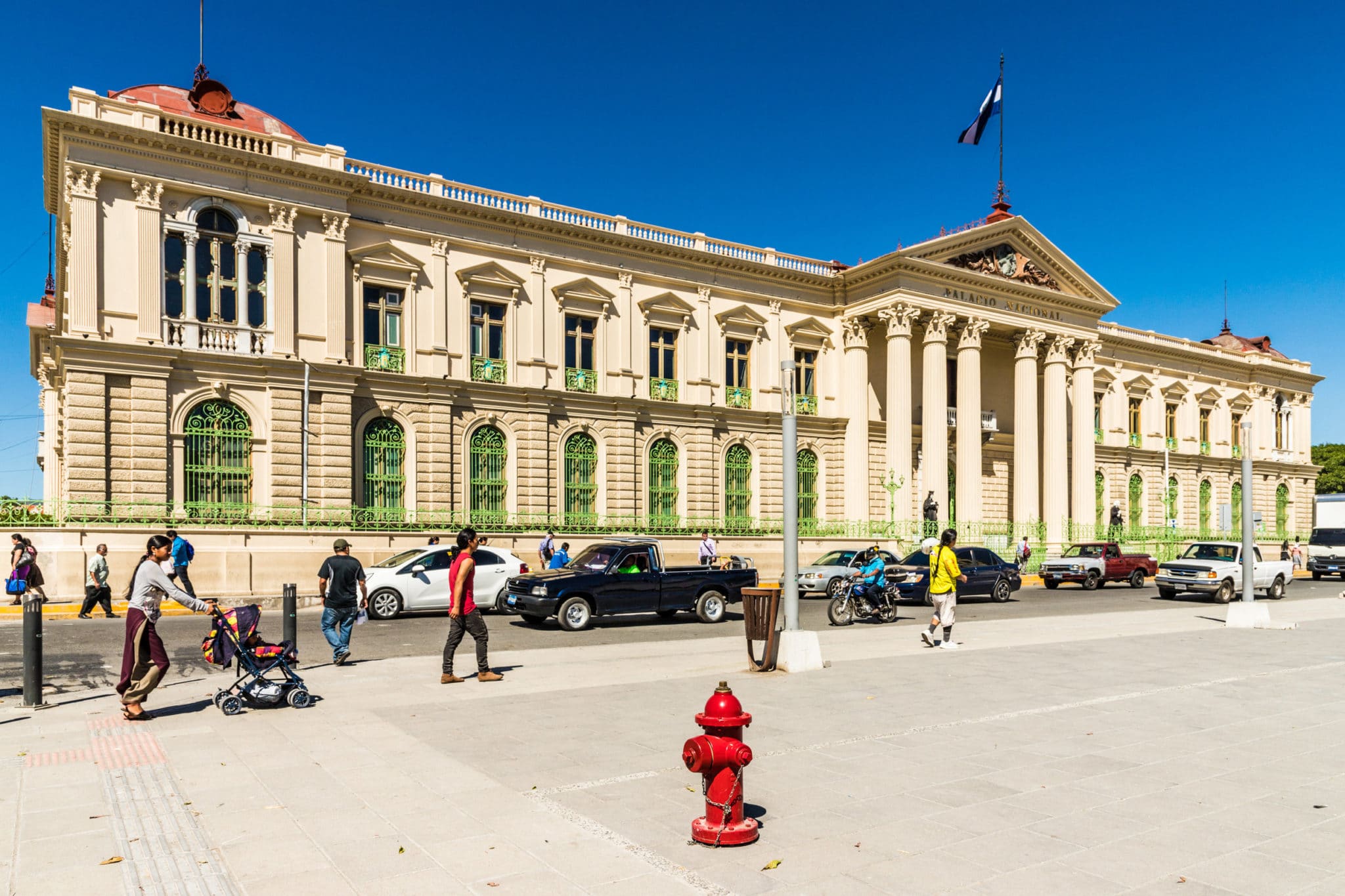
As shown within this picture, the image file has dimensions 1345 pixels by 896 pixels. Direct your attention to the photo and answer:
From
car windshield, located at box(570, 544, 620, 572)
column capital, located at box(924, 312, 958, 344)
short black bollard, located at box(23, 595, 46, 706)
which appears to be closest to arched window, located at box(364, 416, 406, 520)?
car windshield, located at box(570, 544, 620, 572)

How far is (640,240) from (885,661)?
79.9ft

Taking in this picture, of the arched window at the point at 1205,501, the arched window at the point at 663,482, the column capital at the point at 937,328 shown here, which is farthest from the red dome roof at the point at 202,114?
the arched window at the point at 1205,501

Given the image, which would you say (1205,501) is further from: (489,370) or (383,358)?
(383,358)

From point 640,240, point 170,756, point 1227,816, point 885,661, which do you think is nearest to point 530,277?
point 640,240

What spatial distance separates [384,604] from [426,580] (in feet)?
3.31

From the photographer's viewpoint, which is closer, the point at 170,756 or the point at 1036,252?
the point at 170,756

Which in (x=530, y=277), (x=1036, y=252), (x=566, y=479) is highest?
(x=1036, y=252)

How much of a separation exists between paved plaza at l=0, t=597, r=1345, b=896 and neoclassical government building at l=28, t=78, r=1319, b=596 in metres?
17.1

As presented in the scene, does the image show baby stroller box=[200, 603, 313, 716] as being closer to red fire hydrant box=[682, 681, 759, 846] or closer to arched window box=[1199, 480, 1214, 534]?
red fire hydrant box=[682, 681, 759, 846]

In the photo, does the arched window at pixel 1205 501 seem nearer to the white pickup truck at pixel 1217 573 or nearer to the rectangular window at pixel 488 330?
the white pickup truck at pixel 1217 573

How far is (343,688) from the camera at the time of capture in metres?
11.7

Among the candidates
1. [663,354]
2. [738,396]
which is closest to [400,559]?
[663,354]

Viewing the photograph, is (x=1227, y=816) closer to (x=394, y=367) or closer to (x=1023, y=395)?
(x=394, y=367)

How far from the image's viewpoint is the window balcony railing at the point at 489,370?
3250 centimetres
